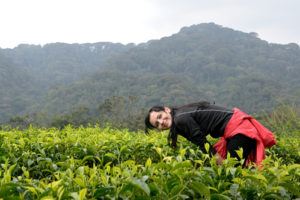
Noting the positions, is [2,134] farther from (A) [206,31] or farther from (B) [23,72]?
(A) [206,31]

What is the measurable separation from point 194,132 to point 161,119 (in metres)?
0.35

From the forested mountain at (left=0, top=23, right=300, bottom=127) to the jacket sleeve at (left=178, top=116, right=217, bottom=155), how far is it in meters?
35.3

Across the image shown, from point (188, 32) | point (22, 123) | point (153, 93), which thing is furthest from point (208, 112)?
point (188, 32)

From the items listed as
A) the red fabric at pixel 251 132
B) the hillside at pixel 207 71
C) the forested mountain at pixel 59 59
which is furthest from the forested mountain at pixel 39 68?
Answer: the red fabric at pixel 251 132

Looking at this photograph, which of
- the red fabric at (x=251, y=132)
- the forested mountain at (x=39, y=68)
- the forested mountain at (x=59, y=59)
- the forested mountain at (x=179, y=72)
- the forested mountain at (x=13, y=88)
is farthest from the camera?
the forested mountain at (x=59, y=59)

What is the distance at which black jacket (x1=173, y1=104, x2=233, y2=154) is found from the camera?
244cm

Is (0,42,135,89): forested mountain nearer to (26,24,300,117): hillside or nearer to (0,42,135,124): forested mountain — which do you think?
(0,42,135,124): forested mountain

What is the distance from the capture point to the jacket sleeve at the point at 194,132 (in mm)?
2357

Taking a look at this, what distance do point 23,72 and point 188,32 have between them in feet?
239

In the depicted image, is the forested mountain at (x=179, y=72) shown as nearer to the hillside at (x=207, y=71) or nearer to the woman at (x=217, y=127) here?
the hillside at (x=207, y=71)

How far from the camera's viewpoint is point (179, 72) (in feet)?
307

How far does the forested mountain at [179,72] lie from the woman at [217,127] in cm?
3514

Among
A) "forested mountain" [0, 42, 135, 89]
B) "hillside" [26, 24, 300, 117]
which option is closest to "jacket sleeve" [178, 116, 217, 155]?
"hillside" [26, 24, 300, 117]

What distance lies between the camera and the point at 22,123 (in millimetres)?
30594
